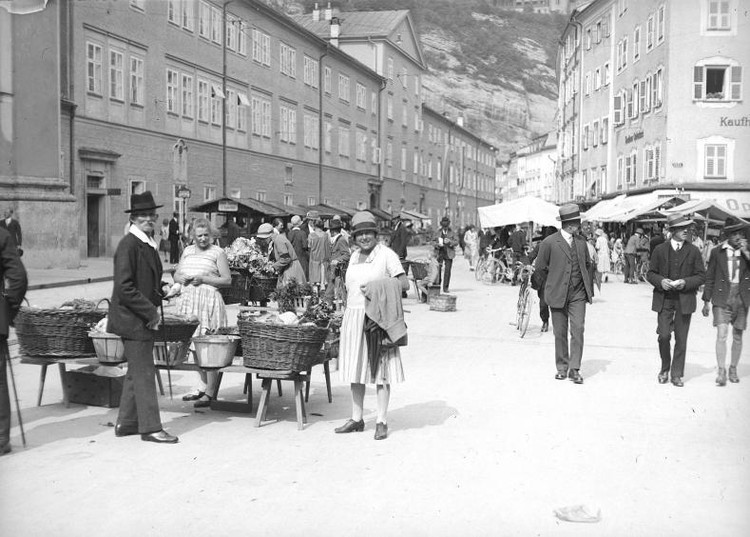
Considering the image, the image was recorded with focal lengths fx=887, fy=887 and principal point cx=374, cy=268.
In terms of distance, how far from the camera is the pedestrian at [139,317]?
695 centimetres

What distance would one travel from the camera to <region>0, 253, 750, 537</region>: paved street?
5133mm

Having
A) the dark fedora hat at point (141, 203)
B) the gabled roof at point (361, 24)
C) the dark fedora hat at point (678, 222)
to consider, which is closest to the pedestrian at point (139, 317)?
the dark fedora hat at point (141, 203)

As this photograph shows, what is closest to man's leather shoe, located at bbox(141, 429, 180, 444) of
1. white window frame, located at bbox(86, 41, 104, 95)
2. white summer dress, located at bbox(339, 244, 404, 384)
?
white summer dress, located at bbox(339, 244, 404, 384)

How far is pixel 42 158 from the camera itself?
2544 centimetres

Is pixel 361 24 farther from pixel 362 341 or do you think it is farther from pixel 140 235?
pixel 140 235

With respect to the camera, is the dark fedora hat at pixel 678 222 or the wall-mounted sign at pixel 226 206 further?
the wall-mounted sign at pixel 226 206

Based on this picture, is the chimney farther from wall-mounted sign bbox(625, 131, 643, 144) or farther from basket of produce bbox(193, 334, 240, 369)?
basket of produce bbox(193, 334, 240, 369)

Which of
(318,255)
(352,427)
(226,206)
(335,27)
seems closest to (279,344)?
(352,427)

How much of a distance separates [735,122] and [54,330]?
36352 mm

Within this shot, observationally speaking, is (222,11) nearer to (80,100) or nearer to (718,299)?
(80,100)

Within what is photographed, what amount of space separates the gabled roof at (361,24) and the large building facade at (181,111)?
499 centimetres

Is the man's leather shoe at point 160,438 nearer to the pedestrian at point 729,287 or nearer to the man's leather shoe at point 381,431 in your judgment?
the man's leather shoe at point 381,431

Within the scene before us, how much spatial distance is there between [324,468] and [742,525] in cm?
275

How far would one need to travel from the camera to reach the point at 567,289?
10.6 metres
